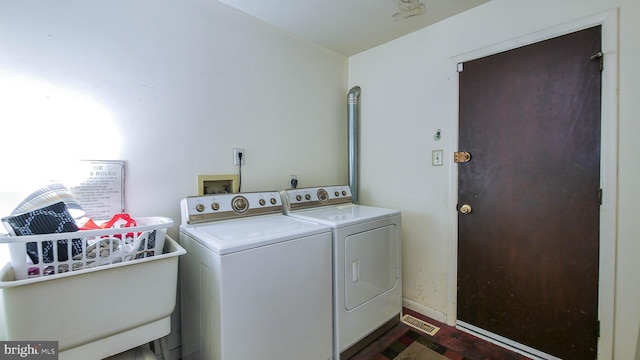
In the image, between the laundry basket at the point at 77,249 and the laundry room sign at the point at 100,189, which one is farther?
the laundry room sign at the point at 100,189

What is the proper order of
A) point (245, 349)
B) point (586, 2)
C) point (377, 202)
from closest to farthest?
point (245, 349), point (586, 2), point (377, 202)

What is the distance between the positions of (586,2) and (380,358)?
7.76 feet

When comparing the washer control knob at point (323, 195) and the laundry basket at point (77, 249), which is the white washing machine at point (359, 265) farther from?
the laundry basket at point (77, 249)

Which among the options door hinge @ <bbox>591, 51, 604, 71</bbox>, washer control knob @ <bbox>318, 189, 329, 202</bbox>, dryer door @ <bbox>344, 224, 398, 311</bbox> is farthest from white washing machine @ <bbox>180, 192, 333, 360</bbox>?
door hinge @ <bbox>591, 51, 604, 71</bbox>

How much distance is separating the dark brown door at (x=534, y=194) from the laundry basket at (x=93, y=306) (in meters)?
1.90

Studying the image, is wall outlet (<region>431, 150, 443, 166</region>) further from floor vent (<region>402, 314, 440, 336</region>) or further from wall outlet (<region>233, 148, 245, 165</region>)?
wall outlet (<region>233, 148, 245, 165</region>)

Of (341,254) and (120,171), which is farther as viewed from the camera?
(341,254)

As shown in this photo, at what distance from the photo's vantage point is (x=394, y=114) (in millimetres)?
2293

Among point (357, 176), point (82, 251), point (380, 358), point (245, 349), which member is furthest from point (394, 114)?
point (82, 251)

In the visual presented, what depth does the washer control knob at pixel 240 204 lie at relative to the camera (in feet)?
5.52

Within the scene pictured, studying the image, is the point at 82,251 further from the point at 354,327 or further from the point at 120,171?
the point at 354,327

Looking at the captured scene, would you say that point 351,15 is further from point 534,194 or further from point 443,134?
point 534,194

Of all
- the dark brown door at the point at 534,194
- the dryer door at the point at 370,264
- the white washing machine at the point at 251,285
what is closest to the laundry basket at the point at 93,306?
the white washing machine at the point at 251,285

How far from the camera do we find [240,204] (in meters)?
1.71
